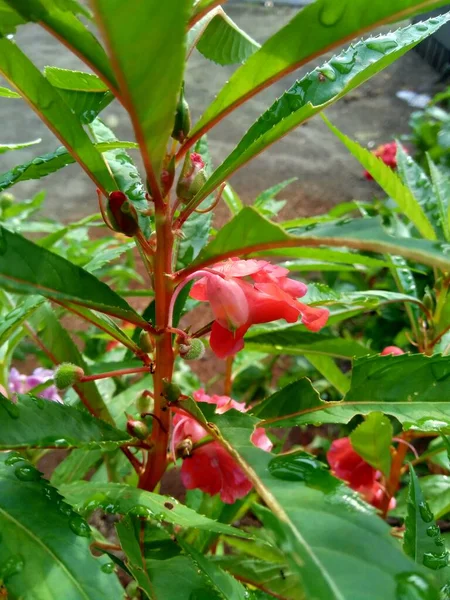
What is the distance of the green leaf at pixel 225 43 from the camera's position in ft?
2.04

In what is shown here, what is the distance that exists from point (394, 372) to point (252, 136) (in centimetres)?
26

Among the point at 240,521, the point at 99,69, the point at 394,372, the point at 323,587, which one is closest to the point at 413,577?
the point at 323,587

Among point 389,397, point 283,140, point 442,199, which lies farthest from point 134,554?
point 283,140

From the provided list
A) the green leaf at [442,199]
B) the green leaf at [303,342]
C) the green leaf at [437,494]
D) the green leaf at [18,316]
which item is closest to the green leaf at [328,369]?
the green leaf at [303,342]

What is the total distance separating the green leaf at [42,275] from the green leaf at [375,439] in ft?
1.27

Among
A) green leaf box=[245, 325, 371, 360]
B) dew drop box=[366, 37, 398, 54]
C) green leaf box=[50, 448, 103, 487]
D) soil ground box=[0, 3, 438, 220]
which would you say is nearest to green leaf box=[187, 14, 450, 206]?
dew drop box=[366, 37, 398, 54]

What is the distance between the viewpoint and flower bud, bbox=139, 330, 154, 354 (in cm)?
58

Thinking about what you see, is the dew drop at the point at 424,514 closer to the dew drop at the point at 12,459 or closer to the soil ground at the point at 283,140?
the dew drop at the point at 12,459

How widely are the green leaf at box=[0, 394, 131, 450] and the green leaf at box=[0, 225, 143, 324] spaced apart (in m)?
0.11

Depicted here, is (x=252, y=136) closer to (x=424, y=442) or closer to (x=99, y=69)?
(x=99, y=69)

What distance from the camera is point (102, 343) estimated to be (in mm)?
1594

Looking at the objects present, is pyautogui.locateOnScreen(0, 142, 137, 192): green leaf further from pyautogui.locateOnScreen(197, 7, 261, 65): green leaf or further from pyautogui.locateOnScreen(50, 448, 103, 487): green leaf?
pyautogui.locateOnScreen(50, 448, 103, 487): green leaf

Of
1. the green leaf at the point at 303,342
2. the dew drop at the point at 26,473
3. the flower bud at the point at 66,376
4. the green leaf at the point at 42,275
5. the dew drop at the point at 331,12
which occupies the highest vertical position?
the dew drop at the point at 331,12

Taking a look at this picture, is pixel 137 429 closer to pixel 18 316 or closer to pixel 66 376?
pixel 66 376
